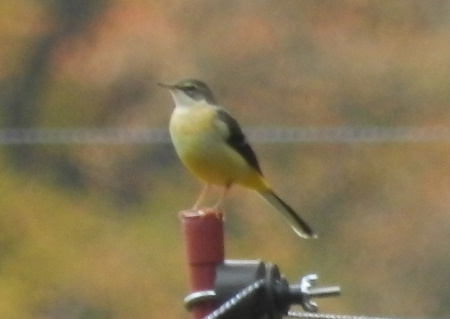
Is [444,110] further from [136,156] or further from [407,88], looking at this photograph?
[136,156]

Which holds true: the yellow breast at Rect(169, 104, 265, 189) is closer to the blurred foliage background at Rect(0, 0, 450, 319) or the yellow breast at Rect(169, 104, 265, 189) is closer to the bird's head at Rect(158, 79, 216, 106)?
the bird's head at Rect(158, 79, 216, 106)

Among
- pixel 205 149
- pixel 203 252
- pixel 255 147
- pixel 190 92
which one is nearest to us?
pixel 203 252

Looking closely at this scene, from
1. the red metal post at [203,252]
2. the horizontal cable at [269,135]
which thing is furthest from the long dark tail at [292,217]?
the horizontal cable at [269,135]

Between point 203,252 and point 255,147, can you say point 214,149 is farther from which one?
point 255,147

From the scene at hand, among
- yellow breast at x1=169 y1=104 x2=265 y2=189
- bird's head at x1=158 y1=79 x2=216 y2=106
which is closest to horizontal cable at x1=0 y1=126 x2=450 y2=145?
bird's head at x1=158 y1=79 x2=216 y2=106

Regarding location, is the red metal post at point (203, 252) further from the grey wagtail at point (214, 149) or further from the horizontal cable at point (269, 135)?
the horizontal cable at point (269, 135)

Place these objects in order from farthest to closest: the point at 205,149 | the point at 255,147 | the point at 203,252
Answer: the point at 255,147, the point at 205,149, the point at 203,252

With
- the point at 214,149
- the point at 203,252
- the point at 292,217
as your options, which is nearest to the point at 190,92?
the point at 214,149
